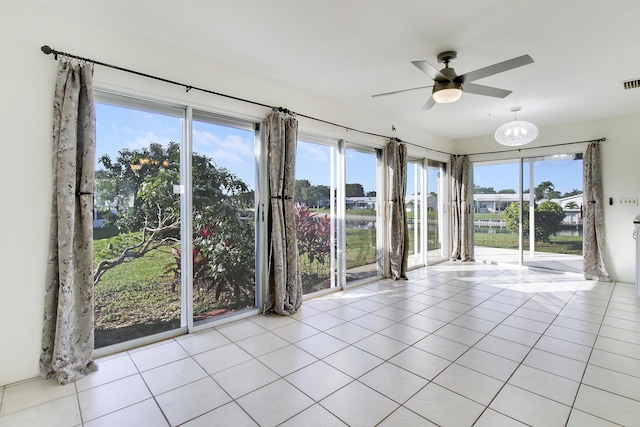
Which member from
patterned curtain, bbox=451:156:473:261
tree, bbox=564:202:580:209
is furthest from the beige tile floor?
patterned curtain, bbox=451:156:473:261

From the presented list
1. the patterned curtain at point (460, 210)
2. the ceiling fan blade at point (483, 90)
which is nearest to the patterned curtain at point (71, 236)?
the ceiling fan blade at point (483, 90)

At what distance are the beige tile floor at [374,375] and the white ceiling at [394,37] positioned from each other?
270cm

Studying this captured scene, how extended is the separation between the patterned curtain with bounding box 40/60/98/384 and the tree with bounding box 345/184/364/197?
3.13 meters

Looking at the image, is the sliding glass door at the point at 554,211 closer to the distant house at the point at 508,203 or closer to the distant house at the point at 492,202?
A: the distant house at the point at 508,203

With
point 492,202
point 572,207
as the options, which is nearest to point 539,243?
point 572,207

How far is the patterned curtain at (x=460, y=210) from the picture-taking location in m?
6.58

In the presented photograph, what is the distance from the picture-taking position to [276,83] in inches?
139

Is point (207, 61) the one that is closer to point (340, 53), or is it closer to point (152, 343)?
point (340, 53)

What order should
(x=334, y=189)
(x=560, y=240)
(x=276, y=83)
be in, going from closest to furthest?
(x=276, y=83) < (x=334, y=189) < (x=560, y=240)

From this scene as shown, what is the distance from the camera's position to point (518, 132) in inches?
144

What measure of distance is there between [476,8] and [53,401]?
13.0 feet

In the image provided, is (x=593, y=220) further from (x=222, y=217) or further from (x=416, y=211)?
(x=222, y=217)

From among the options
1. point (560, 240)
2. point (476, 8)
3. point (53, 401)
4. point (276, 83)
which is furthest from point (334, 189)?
point (560, 240)

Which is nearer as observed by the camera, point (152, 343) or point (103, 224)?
point (103, 224)
